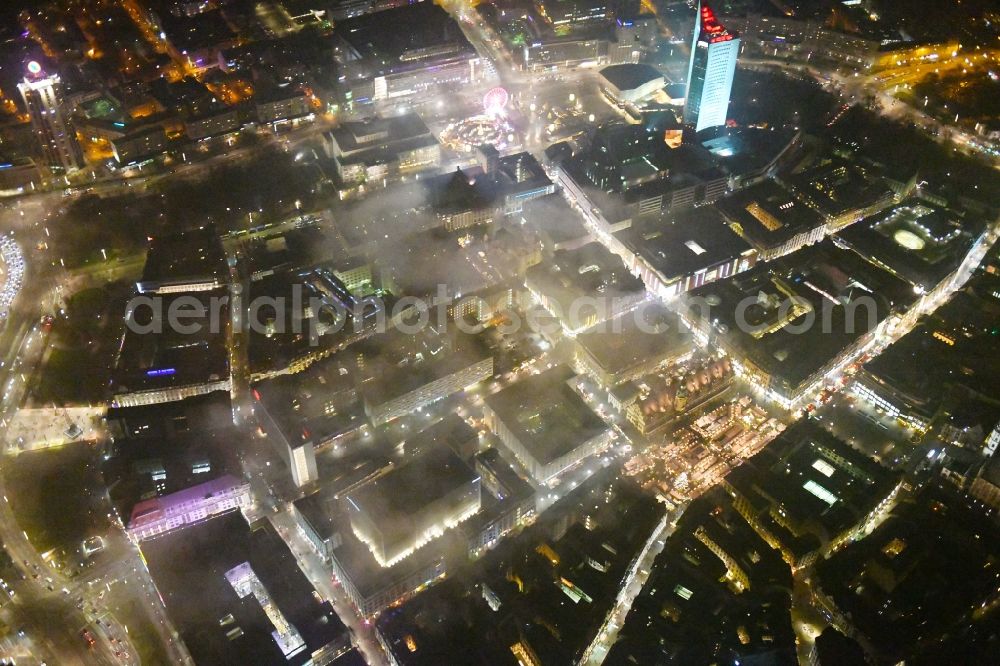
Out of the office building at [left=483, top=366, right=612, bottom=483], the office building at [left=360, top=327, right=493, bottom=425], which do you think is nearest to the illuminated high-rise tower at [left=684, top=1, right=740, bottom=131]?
the office building at [left=360, top=327, right=493, bottom=425]

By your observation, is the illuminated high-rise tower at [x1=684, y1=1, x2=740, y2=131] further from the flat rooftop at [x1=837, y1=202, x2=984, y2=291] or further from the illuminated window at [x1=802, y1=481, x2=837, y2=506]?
the illuminated window at [x1=802, y1=481, x2=837, y2=506]

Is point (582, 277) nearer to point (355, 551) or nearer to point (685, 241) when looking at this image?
point (685, 241)

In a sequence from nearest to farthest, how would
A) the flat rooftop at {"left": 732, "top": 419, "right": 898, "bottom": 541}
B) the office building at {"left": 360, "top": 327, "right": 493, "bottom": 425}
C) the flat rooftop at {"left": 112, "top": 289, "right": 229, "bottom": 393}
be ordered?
1. the flat rooftop at {"left": 732, "top": 419, "right": 898, "bottom": 541}
2. the office building at {"left": 360, "top": 327, "right": 493, "bottom": 425}
3. the flat rooftop at {"left": 112, "top": 289, "right": 229, "bottom": 393}

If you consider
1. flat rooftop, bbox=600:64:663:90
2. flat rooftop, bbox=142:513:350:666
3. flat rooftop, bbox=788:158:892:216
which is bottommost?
flat rooftop, bbox=142:513:350:666

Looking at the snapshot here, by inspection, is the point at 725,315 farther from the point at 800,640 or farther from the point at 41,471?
the point at 41,471

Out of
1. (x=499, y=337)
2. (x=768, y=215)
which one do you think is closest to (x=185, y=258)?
(x=499, y=337)

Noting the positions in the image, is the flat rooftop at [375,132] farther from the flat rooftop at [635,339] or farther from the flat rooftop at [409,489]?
the flat rooftop at [409,489]

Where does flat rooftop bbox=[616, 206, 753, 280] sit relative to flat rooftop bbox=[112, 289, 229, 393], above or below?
above

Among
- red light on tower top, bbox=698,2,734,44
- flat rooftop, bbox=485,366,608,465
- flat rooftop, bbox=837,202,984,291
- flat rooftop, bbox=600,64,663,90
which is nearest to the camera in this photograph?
flat rooftop, bbox=485,366,608,465
